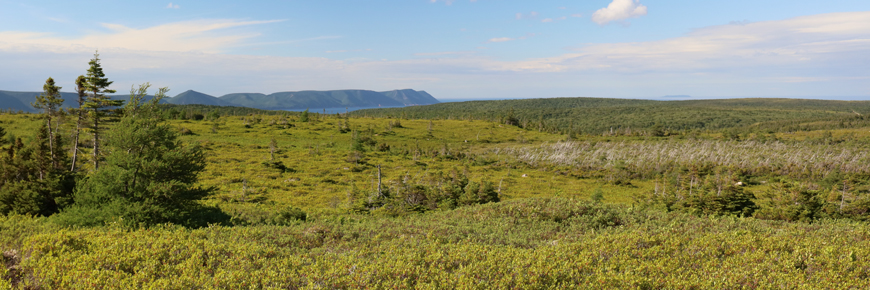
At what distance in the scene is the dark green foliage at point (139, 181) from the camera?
46.7 feet

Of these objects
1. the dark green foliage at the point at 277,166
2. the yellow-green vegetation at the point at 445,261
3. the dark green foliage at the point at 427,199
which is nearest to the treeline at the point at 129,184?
the yellow-green vegetation at the point at 445,261

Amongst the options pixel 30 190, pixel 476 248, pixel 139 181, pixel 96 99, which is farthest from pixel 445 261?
pixel 96 99

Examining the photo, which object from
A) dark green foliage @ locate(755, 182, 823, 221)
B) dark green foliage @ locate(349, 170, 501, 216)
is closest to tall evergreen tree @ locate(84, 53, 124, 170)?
dark green foliage @ locate(349, 170, 501, 216)

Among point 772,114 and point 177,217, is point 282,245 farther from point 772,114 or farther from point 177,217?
point 772,114

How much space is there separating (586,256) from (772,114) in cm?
22990

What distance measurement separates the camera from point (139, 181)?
15.6 metres

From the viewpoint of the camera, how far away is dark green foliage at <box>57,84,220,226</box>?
14.2 m

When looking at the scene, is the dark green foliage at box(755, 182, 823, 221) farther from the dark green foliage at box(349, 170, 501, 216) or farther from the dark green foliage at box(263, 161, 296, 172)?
the dark green foliage at box(263, 161, 296, 172)

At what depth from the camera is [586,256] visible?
26.2 ft

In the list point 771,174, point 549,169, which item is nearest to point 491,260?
point 549,169

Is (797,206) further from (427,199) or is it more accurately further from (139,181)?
(139,181)

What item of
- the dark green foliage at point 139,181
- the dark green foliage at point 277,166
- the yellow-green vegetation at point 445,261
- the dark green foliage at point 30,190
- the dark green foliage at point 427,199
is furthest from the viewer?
the dark green foliage at point 277,166

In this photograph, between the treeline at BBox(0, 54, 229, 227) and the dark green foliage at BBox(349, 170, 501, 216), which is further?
the dark green foliage at BBox(349, 170, 501, 216)

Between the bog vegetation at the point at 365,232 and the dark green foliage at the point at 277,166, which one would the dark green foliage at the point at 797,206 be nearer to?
the bog vegetation at the point at 365,232
